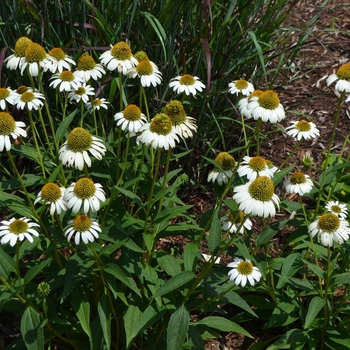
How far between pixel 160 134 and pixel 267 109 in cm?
43

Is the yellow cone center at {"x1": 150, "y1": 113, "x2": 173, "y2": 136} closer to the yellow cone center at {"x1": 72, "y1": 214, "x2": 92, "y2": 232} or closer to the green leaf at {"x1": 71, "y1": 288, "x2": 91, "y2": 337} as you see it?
the yellow cone center at {"x1": 72, "y1": 214, "x2": 92, "y2": 232}

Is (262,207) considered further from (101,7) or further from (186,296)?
(101,7)

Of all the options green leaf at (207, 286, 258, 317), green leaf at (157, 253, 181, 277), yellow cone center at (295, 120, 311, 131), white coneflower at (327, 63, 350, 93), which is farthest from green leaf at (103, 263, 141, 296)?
white coneflower at (327, 63, 350, 93)

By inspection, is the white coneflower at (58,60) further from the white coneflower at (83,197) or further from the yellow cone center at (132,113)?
the white coneflower at (83,197)

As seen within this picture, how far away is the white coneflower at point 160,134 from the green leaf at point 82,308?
2.41 feet

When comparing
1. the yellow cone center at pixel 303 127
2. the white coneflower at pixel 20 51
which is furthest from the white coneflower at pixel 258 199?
the white coneflower at pixel 20 51

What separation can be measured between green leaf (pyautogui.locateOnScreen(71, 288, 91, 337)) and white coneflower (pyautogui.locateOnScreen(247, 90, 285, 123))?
1.01 m

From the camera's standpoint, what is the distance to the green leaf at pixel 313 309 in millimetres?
2422

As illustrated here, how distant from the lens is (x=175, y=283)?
223 centimetres

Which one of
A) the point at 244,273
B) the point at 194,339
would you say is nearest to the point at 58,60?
the point at 244,273

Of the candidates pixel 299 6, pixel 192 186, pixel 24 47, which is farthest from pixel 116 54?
pixel 299 6

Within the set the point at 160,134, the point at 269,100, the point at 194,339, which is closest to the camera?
the point at 160,134

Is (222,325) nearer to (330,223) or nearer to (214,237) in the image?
(214,237)

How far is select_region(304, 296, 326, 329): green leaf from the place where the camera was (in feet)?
7.95
